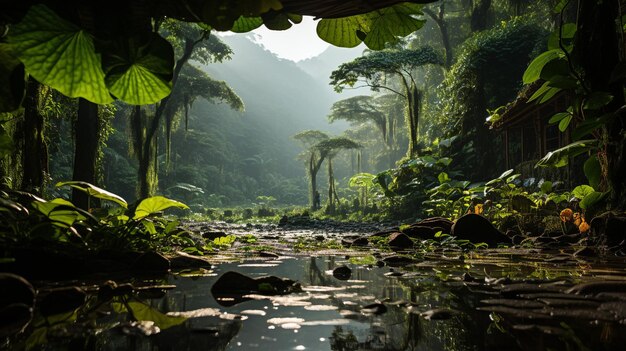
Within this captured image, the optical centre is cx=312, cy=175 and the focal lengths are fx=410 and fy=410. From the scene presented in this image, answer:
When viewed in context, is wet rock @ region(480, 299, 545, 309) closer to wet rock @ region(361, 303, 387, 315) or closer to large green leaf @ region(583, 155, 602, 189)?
wet rock @ region(361, 303, 387, 315)

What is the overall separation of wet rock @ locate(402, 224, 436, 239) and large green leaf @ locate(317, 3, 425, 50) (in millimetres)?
4069

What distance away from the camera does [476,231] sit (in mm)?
4934

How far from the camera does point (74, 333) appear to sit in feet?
3.10

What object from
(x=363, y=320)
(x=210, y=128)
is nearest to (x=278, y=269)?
(x=363, y=320)

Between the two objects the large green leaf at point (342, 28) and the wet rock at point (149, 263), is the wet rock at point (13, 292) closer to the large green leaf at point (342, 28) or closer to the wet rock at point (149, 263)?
the wet rock at point (149, 263)

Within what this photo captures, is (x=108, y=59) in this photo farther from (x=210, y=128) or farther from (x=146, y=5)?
(x=210, y=128)

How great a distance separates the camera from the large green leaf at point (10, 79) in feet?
3.75

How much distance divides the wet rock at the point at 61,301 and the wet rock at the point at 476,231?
435 cm

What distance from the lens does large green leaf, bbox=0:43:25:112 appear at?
1.14 meters

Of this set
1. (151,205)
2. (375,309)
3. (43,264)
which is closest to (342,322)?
(375,309)

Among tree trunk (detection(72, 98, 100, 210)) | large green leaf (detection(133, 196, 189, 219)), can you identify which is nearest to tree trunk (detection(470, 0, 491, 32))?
tree trunk (detection(72, 98, 100, 210))

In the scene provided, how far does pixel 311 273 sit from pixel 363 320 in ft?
3.96

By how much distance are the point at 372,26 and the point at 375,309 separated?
1027mm

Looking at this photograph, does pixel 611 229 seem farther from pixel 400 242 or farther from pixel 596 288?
pixel 596 288
